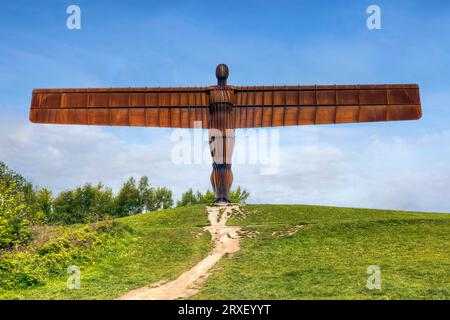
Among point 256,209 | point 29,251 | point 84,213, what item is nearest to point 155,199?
point 84,213

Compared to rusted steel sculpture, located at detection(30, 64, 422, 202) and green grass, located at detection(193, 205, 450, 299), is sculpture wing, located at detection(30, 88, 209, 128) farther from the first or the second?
green grass, located at detection(193, 205, 450, 299)

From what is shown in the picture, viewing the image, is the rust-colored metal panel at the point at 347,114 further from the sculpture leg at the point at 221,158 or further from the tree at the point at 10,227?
the tree at the point at 10,227

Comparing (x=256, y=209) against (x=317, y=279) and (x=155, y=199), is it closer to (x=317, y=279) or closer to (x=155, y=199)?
(x=317, y=279)

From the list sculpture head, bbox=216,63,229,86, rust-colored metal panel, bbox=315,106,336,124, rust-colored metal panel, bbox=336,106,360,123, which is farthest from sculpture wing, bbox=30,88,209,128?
rust-colored metal panel, bbox=336,106,360,123

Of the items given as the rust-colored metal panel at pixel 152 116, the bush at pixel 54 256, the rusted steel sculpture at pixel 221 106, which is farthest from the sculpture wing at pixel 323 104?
the bush at pixel 54 256

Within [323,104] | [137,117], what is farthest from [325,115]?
[137,117]

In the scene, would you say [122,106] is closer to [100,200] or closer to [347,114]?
[347,114]
